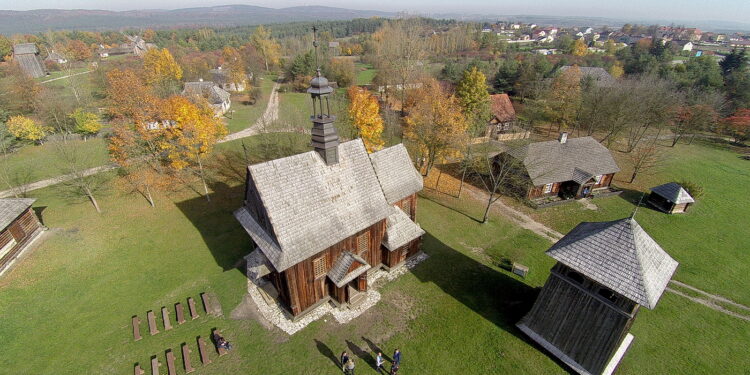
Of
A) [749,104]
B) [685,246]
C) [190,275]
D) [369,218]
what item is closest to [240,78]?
[190,275]

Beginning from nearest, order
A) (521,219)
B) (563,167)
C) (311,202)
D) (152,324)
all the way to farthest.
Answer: (311,202), (152,324), (521,219), (563,167)

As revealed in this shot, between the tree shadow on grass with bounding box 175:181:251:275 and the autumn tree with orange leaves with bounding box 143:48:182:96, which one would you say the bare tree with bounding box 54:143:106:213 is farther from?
the autumn tree with orange leaves with bounding box 143:48:182:96

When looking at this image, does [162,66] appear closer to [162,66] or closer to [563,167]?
[162,66]

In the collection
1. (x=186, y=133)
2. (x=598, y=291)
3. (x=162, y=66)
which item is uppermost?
(x=162, y=66)

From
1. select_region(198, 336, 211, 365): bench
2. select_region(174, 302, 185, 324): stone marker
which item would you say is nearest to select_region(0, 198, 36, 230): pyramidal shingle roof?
select_region(174, 302, 185, 324): stone marker

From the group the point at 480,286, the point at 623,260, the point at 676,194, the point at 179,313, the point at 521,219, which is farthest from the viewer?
the point at 676,194

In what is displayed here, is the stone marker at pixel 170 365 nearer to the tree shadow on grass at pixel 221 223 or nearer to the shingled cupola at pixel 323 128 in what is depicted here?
the tree shadow on grass at pixel 221 223

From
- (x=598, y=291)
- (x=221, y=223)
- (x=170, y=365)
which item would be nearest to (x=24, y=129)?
(x=221, y=223)

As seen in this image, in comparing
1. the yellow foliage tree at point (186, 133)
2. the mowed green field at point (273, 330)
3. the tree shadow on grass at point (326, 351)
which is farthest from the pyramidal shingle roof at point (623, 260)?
the yellow foliage tree at point (186, 133)
